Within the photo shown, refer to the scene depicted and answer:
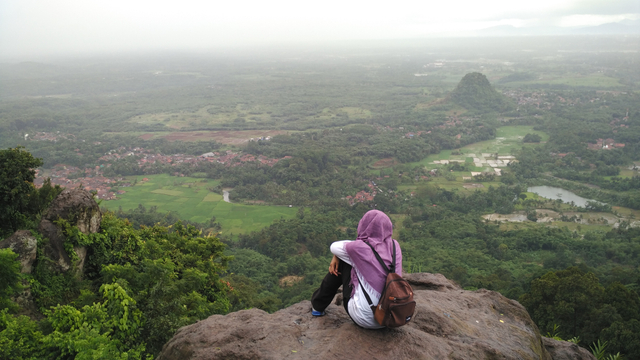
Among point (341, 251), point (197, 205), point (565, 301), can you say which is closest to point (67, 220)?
point (341, 251)

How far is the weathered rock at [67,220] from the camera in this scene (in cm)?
770

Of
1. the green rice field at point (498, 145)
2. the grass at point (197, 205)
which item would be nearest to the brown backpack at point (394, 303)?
the grass at point (197, 205)

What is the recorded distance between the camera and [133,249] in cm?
915

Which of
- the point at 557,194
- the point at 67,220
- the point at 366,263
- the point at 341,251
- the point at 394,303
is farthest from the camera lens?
the point at 557,194

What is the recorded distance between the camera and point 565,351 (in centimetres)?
477

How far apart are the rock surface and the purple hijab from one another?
55 cm

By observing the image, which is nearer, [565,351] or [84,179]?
[565,351]

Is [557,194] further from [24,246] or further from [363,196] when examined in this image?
[24,246]

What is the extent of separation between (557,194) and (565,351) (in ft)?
112

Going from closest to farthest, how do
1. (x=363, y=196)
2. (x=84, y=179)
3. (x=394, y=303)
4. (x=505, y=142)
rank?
(x=394, y=303) < (x=363, y=196) < (x=84, y=179) < (x=505, y=142)

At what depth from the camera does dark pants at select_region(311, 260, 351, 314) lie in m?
3.93

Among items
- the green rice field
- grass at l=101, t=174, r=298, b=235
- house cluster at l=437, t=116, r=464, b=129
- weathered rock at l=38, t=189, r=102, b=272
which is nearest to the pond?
the green rice field

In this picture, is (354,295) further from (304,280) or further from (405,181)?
(405,181)

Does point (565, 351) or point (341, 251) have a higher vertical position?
point (341, 251)
